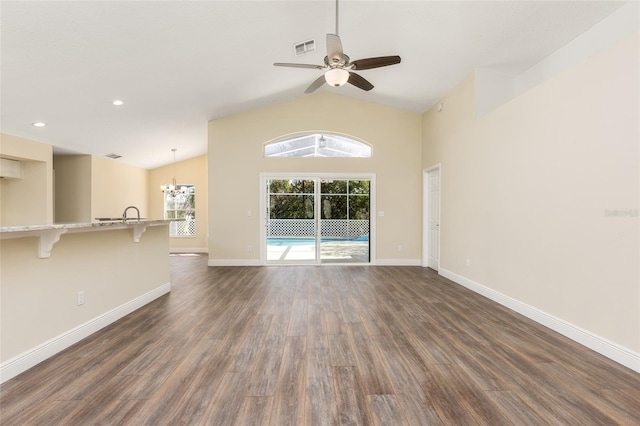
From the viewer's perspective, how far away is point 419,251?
21.6 ft

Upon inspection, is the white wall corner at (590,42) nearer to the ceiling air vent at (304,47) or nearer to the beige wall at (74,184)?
the ceiling air vent at (304,47)

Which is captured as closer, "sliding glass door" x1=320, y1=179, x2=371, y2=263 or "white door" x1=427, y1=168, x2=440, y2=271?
"white door" x1=427, y1=168, x2=440, y2=271

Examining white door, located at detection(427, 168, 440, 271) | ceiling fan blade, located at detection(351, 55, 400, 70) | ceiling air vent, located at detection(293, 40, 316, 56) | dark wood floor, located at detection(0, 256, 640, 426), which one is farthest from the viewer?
white door, located at detection(427, 168, 440, 271)

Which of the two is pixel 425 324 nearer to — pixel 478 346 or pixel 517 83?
pixel 478 346

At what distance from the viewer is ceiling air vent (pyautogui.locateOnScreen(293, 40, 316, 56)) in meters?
4.30

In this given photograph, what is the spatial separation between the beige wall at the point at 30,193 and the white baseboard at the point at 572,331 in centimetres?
771

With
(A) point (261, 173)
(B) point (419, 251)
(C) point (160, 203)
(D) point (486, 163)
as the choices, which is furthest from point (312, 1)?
(C) point (160, 203)

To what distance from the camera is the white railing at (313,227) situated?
6.63m

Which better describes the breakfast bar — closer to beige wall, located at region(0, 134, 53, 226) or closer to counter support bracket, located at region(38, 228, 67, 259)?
counter support bracket, located at region(38, 228, 67, 259)

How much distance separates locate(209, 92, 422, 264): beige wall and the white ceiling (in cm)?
84

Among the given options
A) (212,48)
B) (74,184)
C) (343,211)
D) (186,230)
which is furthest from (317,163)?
(74,184)

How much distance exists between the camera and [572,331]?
9.03ft

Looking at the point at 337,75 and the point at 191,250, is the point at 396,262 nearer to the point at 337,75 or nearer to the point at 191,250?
the point at 337,75

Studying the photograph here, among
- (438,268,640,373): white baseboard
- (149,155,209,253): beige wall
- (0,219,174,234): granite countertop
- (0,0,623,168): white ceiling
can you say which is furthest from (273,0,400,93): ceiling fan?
(149,155,209,253): beige wall
